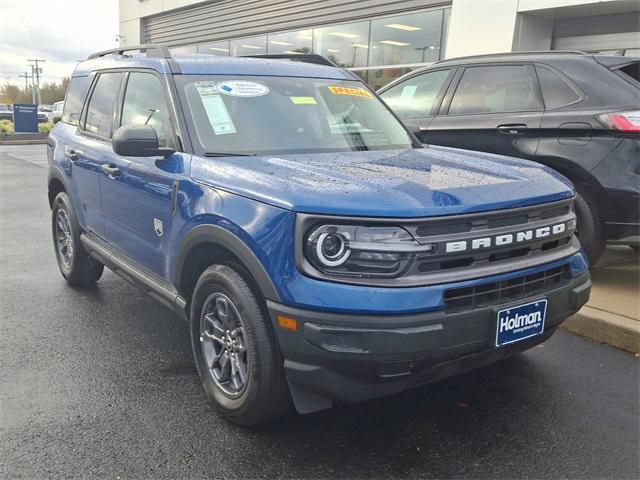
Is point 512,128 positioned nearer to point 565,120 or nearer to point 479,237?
point 565,120

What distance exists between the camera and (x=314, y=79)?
399 centimetres

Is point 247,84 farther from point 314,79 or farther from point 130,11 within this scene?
point 130,11

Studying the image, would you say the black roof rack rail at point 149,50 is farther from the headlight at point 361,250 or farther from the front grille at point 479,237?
the front grille at point 479,237

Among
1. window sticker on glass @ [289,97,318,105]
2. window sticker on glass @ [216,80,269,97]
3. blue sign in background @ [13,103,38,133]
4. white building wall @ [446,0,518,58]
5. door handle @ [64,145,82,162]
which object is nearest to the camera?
window sticker on glass @ [216,80,269,97]

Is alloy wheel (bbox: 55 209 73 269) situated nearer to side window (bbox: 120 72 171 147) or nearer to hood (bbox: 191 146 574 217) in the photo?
side window (bbox: 120 72 171 147)

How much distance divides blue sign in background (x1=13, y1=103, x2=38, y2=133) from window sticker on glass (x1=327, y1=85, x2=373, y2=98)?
25.5 m

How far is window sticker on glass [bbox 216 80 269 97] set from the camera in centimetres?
349

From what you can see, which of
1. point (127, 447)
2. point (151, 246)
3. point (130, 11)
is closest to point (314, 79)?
point (151, 246)

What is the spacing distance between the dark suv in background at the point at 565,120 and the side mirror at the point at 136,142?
197 cm

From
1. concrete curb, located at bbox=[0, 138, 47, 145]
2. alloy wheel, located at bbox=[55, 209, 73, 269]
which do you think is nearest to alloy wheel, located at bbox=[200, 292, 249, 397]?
alloy wheel, located at bbox=[55, 209, 73, 269]

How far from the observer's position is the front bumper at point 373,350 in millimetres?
2301

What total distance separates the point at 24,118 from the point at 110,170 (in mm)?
25340

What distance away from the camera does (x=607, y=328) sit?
398 centimetres

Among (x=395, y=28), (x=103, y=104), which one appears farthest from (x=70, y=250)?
(x=395, y=28)
